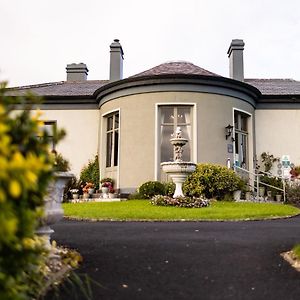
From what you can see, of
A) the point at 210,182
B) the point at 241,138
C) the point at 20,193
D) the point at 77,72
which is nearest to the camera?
the point at 20,193

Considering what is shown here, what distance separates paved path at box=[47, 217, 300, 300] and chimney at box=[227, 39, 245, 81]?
13.8 m

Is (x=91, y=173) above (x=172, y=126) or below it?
below

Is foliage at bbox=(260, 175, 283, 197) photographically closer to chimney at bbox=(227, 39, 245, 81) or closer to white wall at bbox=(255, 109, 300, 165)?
white wall at bbox=(255, 109, 300, 165)

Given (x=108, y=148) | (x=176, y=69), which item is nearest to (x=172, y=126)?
(x=176, y=69)

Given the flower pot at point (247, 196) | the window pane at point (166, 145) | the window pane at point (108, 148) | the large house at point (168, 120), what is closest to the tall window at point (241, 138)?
the large house at point (168, 120)

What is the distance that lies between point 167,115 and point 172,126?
1.63 ft

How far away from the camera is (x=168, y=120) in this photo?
15.8 metres

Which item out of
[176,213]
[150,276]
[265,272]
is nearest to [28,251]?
[150,276]

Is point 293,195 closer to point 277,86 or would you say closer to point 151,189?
point 151,189

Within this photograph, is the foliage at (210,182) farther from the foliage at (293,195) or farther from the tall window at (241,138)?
the tall window at (241,138)

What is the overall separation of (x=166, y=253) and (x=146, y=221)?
12.8 feet

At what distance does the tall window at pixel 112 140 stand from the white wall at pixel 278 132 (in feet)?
19.8

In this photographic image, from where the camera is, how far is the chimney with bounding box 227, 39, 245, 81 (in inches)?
789

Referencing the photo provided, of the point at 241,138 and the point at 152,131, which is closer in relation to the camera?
the point at 152,131
